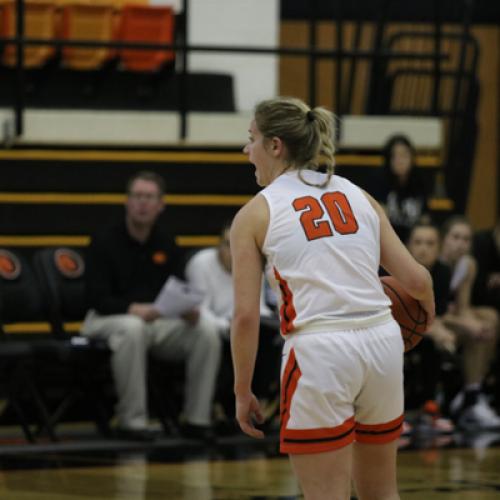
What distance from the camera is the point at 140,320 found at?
7520 millimetres

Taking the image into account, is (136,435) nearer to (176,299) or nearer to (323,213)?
(176,299)

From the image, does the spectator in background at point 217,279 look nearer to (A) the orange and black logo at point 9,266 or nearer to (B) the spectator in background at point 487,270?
(A) the orange and black logo at point 9,266

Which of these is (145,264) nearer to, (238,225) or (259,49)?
(259,49)

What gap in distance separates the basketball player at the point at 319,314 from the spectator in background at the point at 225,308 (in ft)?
14.2

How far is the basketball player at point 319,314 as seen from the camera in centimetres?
338

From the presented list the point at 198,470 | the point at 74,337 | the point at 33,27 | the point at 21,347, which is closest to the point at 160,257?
the point at 74,337

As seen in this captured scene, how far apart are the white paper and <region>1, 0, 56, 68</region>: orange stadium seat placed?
10.0 ft

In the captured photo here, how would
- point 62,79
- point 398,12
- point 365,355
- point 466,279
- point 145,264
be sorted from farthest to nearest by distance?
point 398,12, point 62,79, point 466,279, point 145,264, point 365,355

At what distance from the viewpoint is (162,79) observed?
10.3 metres

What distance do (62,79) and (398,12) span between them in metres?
4.87

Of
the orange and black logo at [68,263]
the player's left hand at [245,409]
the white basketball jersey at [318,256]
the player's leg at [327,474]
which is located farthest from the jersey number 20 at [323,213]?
the orange and black logo at [68,263]

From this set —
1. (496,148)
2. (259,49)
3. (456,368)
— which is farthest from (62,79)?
(496,148)

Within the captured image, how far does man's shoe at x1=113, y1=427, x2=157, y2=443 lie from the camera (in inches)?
293

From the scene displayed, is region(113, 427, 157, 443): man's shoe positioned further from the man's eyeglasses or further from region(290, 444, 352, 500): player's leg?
region(290, 444, 352, 500): player's leg
